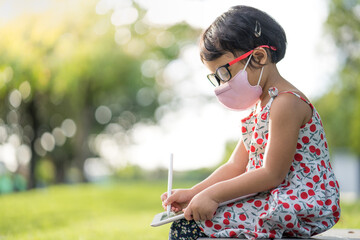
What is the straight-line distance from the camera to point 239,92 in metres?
2.13

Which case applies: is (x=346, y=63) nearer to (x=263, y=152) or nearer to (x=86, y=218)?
(x=86, y=218)

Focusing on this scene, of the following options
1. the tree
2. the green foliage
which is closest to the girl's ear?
the tree

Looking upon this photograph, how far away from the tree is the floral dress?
4.47 m

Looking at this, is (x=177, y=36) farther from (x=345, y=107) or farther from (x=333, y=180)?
(x=333, y=180)

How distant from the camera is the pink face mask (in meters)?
2.11

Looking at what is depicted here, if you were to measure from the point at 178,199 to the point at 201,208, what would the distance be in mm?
288

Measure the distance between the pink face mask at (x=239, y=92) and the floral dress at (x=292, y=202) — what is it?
0.34 feet

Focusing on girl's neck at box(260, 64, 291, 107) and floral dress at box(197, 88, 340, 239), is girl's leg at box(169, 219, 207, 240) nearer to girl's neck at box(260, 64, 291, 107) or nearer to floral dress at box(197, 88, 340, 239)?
floral dress at box(197, 88, 340, 239)

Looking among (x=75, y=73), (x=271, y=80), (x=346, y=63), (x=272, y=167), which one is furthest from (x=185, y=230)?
(x=346, y=63)

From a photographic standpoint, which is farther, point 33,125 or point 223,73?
point 33,125

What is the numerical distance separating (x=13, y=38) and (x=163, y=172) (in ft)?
62.2

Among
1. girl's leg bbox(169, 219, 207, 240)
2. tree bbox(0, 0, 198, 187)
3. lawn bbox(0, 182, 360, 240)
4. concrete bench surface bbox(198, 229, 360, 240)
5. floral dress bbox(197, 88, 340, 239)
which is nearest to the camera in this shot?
floral dress bbox(197, 88, 340, 239)

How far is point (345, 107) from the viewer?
67.5 feet

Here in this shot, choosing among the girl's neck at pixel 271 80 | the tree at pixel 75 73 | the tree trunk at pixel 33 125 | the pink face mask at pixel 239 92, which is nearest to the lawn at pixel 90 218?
the tree at pixel 75 73
